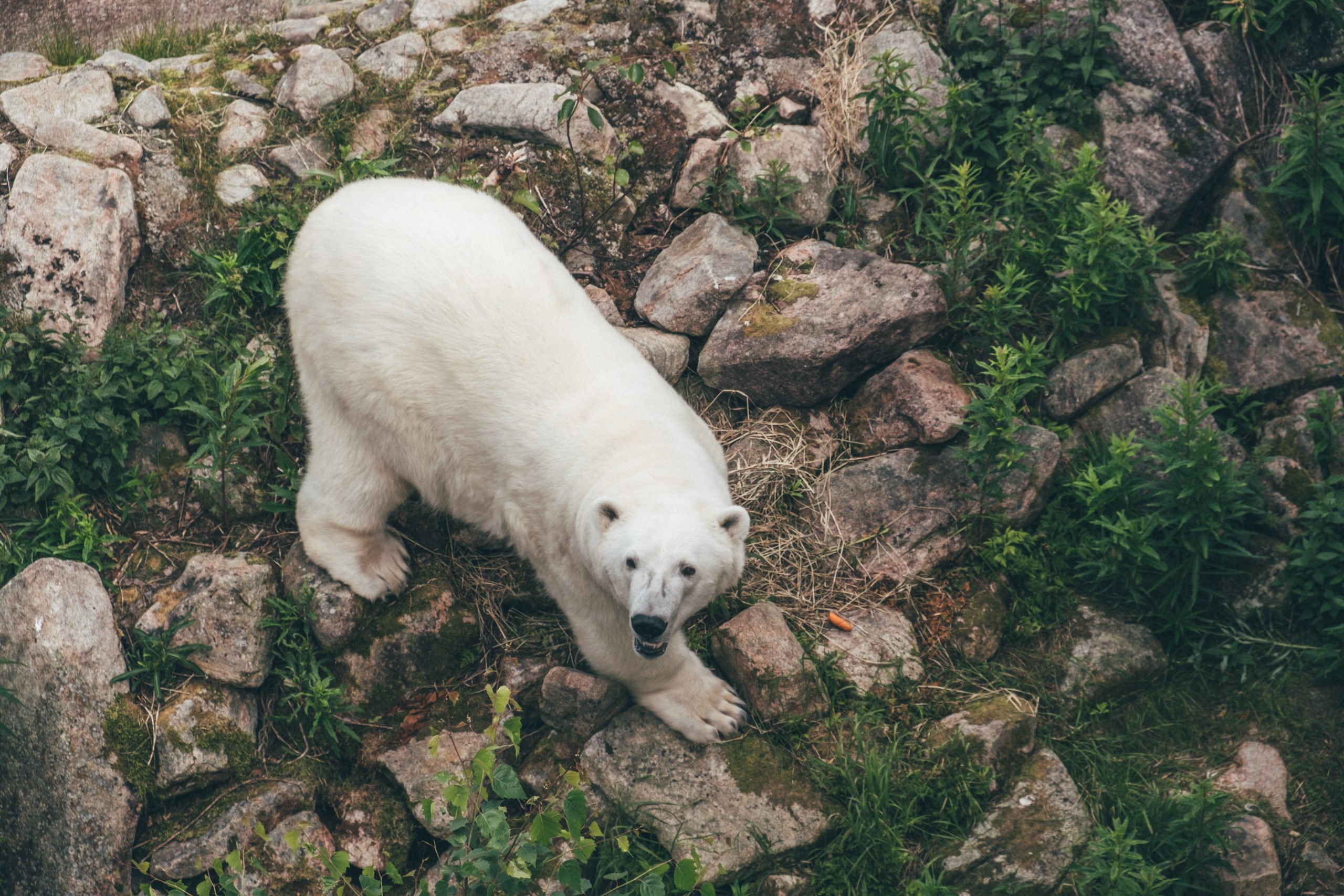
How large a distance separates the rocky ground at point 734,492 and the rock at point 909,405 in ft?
0.07

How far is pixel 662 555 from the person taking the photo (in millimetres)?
3412

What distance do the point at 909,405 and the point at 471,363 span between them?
7.16ft

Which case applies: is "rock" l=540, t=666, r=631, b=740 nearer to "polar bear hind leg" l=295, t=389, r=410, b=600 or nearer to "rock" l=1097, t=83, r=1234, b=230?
"polar bear hind leg" l=295, t=389, r=410, b=600

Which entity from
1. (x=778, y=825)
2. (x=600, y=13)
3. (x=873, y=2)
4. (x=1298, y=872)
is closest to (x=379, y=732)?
(x=778, y=825)

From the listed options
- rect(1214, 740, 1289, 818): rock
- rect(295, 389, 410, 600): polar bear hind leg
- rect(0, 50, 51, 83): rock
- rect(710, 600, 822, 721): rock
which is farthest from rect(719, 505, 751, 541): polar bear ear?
rect(0, 50, 51, 83): rock

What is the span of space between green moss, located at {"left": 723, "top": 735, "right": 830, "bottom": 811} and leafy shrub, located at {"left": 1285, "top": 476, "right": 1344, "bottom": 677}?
7.53 feet

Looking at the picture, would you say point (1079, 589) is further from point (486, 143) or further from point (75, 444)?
point (75, 444)

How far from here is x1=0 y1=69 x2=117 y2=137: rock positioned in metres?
5.34

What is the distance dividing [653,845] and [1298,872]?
2.60 metres

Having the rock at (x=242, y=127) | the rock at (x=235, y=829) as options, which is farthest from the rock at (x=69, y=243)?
the rock at (x=235, y=829)

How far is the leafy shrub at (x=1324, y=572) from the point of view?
4.11m

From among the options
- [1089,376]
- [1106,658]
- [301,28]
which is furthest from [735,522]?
[301,28]

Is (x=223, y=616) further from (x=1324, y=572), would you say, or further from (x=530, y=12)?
(x=1324, y=572)

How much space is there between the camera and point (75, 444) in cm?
452
